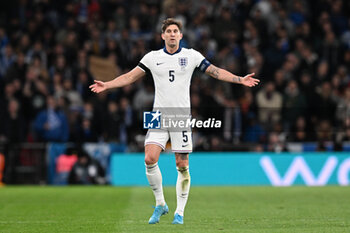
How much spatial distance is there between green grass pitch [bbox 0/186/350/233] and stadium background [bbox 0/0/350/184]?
239 centimetres

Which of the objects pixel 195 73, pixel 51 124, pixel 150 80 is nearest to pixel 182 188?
pixel 51 124

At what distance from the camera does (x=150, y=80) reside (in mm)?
21062

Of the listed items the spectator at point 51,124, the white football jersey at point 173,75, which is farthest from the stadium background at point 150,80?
the white football jersey at point 173,75

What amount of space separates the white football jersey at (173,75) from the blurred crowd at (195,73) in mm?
9692

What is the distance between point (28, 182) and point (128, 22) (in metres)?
5.99

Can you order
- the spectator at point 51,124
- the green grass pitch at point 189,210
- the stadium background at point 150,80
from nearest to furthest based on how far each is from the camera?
the green grass pitch at point 189,210
the spectator at point 51,124
the stadium background at point 150,80

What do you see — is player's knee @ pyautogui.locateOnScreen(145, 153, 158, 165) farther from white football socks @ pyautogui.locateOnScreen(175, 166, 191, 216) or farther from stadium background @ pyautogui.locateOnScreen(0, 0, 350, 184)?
stadium background @ pyautogui.locateOnScreen(0, 0, 350, 184)

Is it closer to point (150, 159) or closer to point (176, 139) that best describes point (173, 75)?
point (176, 139)

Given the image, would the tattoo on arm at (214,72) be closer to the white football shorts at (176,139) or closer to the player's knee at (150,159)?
the white football shorts at (176,139)

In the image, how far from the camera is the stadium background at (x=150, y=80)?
65.5 feet

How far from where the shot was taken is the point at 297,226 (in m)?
9.42

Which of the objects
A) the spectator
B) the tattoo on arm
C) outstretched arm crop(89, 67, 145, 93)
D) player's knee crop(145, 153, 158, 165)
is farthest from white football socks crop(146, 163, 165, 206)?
the spectator

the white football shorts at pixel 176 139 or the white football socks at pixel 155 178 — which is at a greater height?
the white football shorts at pixel 176 139

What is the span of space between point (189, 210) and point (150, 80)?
9.52m
